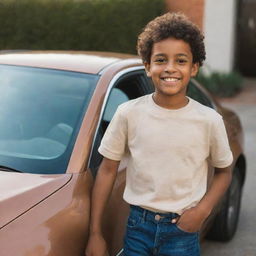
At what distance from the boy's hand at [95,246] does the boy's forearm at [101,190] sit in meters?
0.03

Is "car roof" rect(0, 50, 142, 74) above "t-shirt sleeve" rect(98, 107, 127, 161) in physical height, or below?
above

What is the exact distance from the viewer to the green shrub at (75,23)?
11852 mm

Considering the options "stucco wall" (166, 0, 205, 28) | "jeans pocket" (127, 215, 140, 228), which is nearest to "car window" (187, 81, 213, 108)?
"jeans pocket" (127, 215, 140, 228)

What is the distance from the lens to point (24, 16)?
41.4ft

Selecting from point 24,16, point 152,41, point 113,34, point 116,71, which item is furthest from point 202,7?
point 152,41

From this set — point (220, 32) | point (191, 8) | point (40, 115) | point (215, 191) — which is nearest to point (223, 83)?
point (220, 32)

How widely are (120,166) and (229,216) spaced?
1790mm

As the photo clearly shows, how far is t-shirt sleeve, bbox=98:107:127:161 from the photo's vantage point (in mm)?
2346

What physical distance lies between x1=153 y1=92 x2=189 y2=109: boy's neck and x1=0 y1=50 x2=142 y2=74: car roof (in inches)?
32.4

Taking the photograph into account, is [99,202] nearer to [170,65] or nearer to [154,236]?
[154,236]

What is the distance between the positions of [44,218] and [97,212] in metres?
0.26

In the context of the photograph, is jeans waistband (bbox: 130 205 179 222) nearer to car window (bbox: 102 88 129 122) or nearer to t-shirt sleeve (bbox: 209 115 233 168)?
t-shirt sleeve (bbox: 209 115 233 168)

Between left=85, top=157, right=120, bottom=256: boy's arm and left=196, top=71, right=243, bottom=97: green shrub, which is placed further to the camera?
left=196, top=71, right=243, bottom=97: green shrub

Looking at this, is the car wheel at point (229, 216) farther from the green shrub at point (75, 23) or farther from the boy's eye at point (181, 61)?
the green shrub at point (75, 23)
